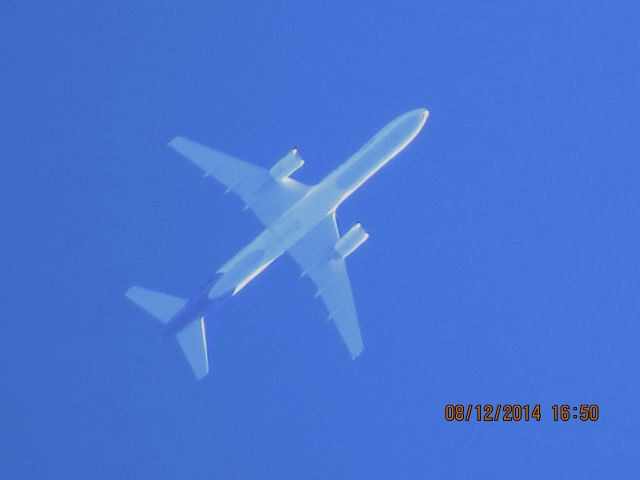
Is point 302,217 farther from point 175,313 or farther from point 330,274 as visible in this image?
point 175,313

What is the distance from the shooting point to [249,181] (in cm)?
3488

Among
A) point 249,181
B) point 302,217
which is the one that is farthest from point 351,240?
point 249,181

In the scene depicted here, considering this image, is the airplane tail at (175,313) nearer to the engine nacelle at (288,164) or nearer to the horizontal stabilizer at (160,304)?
the horizontal stabilizer at (160,304)

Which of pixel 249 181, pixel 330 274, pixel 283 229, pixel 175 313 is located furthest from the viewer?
pixel 330 274

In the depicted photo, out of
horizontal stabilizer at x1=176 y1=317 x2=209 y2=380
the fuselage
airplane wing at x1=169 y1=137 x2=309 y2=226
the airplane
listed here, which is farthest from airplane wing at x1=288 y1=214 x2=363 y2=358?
horizontal stabilizer at x1=176 y1=317 x2=209 y2=380

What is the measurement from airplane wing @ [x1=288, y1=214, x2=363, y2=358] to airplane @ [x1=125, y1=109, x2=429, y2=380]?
0.12 feet

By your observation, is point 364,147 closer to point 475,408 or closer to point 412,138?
point 412,138

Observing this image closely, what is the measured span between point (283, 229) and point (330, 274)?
9.67 feet

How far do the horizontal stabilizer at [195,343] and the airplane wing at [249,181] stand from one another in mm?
4279

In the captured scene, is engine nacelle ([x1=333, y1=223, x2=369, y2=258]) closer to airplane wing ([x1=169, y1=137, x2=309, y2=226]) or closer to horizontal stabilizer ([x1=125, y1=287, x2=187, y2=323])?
airplane wing ([x1=169, y1=137, x2=309, y2=226])

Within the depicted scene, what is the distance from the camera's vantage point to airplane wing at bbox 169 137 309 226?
3453 centimetres

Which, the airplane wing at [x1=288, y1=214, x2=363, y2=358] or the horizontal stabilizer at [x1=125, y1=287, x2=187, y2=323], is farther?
the airplane wing at [x1=288, y1=214, x2=363, y2=358]

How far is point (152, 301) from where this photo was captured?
110ft

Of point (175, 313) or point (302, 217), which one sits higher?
point (302, 217)
